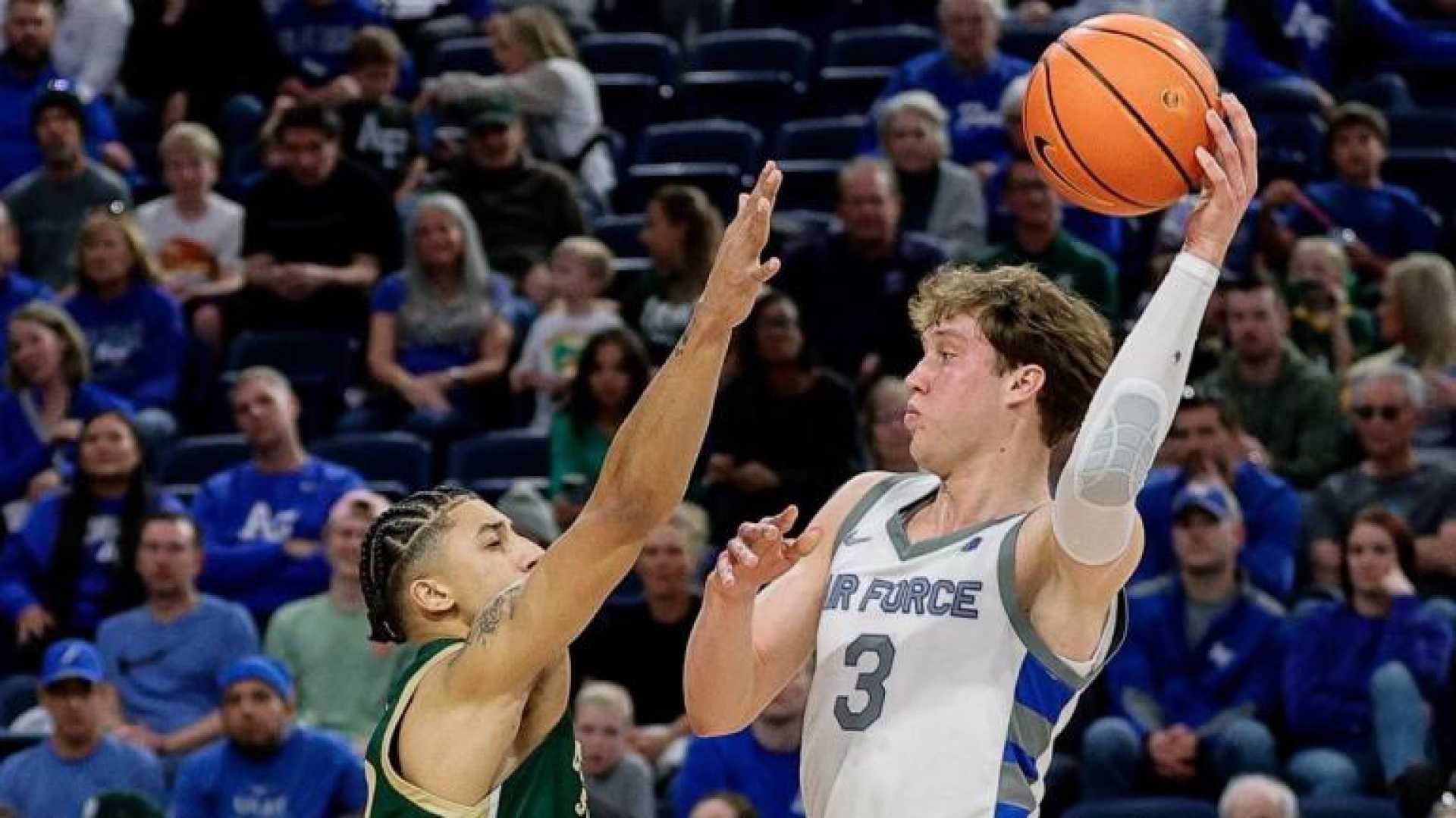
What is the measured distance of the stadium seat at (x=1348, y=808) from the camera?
8711 mm

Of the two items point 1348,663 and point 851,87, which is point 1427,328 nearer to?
point 1348,663

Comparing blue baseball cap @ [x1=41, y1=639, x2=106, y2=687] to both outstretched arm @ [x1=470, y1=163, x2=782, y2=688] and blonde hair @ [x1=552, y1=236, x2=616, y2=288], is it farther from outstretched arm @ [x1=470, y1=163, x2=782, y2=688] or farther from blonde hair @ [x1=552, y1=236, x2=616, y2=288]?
outstretched arm @ [x1=470, y1=163, x2=782, y2=688]

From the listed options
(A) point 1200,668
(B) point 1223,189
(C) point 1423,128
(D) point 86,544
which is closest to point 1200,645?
(A) point 1200,668

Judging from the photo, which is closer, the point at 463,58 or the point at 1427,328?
the point at 1427,328

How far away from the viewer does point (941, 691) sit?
16.0ft

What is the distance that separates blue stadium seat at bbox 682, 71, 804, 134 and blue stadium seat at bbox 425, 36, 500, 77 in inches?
42.4

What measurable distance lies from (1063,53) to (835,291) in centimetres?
653

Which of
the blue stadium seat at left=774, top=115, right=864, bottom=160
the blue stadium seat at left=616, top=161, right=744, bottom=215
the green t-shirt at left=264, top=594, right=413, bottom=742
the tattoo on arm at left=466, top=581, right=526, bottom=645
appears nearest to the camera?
the tattoo on arm at left=466, top=581, right=526, bottom=645

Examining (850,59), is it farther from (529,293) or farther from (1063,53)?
(1063,53)

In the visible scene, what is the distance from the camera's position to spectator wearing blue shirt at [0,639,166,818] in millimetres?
9812

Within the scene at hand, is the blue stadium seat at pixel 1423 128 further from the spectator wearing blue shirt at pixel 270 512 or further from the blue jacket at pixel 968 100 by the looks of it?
the spectator wearing blue shirt at pixel 270 512

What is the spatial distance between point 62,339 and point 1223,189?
8006 millimetres

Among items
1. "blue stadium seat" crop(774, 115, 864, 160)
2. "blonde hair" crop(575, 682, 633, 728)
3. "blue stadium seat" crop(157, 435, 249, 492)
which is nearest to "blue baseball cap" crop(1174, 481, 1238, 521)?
"blonde hair" crop(575, 682, 633, 728)

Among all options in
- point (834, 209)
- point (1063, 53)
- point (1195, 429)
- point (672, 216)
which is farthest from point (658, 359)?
point (1063, 53)
